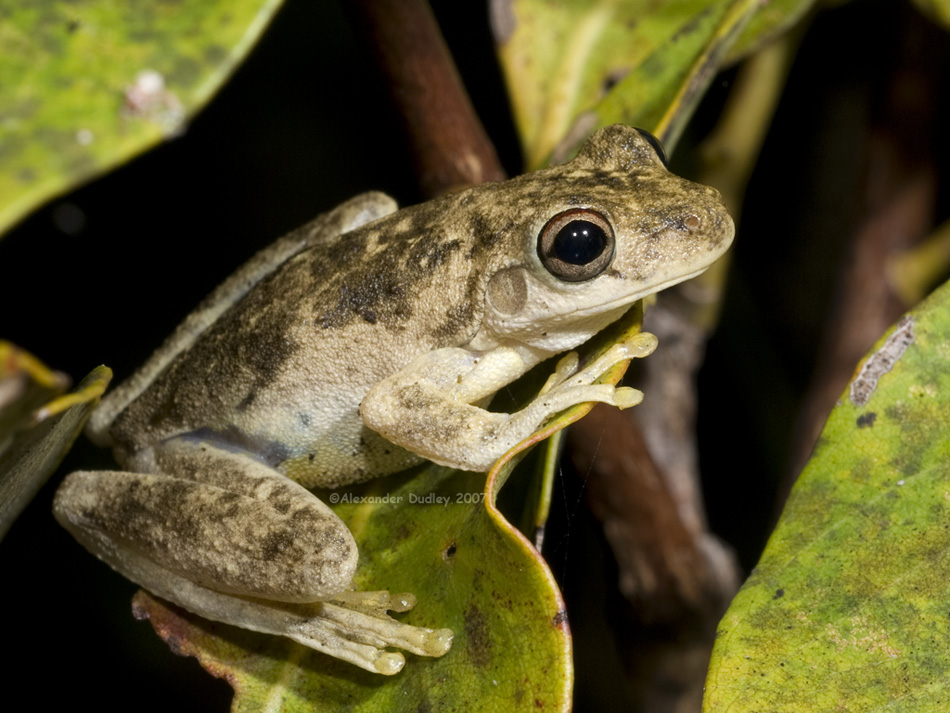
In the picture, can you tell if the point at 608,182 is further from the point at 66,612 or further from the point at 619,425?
the point at 66,612

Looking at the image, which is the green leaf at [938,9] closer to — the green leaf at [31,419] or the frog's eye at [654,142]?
the frog's eye at [654,142]

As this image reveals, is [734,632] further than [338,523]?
No

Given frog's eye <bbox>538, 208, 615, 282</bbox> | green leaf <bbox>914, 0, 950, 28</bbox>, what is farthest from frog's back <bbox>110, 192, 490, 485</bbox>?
green leaf <bbox>914, 0, 950, 28</bbox>

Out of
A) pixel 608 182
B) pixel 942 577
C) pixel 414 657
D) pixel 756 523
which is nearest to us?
pixel 942 577

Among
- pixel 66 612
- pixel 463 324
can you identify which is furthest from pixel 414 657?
pixel 66 612

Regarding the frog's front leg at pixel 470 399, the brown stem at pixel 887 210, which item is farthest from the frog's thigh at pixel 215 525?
the brown stem at pixel 887 210

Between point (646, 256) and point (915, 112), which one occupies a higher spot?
point (646, 256)

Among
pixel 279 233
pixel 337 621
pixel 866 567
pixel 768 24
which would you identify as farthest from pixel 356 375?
pixel 279 233
